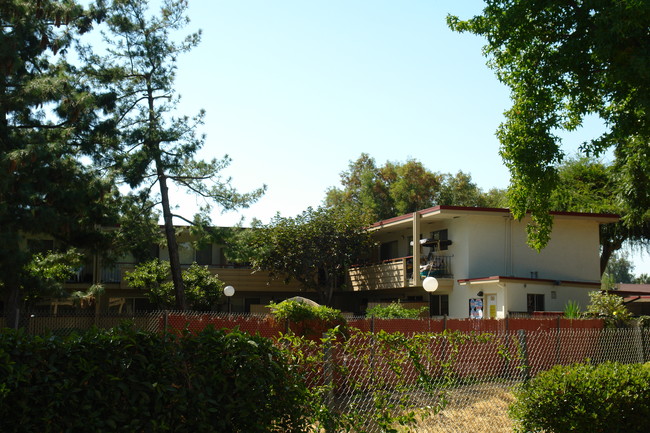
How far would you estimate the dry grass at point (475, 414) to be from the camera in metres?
7.95

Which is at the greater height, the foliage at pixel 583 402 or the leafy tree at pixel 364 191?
the leafy tree at pixel 364 191

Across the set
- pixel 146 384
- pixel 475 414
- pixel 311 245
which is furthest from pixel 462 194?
pixel 146 384

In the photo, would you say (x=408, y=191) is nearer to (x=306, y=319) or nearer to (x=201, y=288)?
(x=201, y=288)

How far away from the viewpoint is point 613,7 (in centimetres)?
1318

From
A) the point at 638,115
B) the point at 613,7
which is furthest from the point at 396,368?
the point at 638,115

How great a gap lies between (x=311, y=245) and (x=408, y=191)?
20884 mm

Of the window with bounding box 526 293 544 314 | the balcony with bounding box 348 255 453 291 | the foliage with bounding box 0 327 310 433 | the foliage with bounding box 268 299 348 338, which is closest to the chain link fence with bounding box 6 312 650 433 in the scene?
the foliage with bounding box 0 327 310 433

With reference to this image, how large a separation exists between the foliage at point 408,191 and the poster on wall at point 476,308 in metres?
23.6

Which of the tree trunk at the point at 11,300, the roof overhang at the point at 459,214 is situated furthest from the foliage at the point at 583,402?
the roof overhang at the point at 459,214

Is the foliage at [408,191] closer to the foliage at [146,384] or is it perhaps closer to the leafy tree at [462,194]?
the leafy tree at [462,194]

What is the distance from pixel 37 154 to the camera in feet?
53.2

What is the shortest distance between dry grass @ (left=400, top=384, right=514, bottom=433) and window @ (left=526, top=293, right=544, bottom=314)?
1636 cm

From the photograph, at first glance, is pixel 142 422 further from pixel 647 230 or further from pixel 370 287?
pixel 647 230

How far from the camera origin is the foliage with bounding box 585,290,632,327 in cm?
1898
